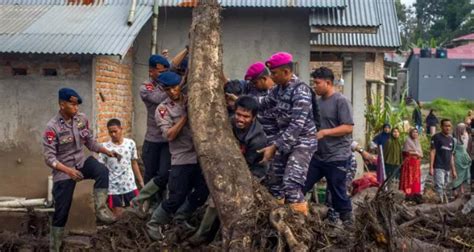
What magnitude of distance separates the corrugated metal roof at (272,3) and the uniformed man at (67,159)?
14.5 ft

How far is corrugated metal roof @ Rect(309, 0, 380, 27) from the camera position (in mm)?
10695

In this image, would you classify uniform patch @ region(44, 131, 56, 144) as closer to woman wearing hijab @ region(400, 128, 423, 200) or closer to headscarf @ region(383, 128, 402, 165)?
headscarf @ region(383, 128, 402, 165)

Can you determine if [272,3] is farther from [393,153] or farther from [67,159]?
[67,159]

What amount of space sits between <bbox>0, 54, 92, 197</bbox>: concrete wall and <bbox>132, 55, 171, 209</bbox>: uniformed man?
2.26 metres

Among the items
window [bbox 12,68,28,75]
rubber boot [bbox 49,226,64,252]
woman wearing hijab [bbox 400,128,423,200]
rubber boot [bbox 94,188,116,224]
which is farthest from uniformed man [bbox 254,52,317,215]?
woman wearing hijab [bbox 400,128,423,200]

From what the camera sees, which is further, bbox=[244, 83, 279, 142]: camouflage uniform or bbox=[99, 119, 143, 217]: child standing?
bbox=[99, 119, 143, 217]: child standing

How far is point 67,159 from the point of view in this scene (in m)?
6.71

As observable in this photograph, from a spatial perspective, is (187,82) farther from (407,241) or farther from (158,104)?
(407,241)

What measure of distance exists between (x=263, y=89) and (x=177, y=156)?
115 centimetres

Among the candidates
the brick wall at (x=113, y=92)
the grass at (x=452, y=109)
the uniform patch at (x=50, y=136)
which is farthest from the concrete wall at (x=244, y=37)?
the grass at (x=452, y=109)

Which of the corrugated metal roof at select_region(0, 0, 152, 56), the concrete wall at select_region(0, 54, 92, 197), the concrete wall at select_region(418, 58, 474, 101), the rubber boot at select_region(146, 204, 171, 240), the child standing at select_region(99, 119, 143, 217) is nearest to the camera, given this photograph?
the rubber boot at select_region(146, 204, 171, 240)

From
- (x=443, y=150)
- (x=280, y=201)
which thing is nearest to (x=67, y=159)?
(x=280, y=201)

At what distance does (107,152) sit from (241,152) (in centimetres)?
170

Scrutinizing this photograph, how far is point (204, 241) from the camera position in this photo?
20.3ft
